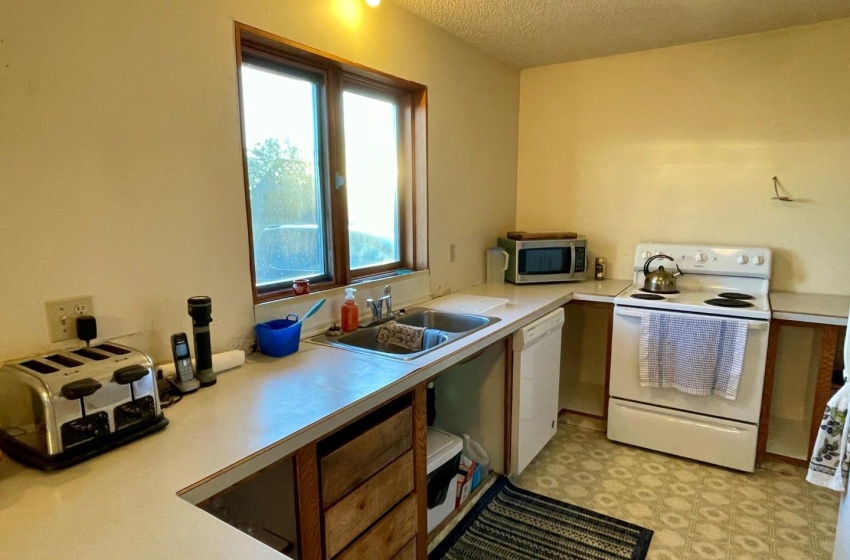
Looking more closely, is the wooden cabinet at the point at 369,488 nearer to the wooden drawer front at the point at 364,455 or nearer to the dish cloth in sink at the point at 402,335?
the wooden drawer front at the point at 364,455

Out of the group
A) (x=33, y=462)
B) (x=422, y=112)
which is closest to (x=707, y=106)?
(x=422, y=112)

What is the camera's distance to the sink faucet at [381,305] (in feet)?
6.99

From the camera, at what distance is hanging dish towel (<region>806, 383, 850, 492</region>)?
4.92 ft

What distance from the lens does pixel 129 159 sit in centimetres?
133

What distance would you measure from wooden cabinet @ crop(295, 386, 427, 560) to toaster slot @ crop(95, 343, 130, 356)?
1.59 feet

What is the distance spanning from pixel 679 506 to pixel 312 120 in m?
2.39

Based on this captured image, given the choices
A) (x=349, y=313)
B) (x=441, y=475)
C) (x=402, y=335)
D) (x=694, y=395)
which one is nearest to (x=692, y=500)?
(x=694, y=395)

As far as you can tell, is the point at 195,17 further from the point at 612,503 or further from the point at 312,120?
the point at 612,503

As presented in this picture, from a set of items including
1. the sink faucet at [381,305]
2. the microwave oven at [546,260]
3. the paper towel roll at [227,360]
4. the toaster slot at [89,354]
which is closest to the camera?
the toaster slot at [89,354]

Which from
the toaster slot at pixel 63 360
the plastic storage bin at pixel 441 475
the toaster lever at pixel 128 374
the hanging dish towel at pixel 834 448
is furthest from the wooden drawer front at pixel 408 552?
the hanging dish towel at pixel 834 448

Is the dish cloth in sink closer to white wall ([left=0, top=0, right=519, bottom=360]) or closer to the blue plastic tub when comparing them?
the blue plastic tub

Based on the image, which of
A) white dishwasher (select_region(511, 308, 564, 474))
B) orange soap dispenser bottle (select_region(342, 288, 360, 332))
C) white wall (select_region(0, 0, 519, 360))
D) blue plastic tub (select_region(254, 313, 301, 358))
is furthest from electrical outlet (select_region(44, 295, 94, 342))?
white dishwasher (select_region(511, 308, 564, 474))

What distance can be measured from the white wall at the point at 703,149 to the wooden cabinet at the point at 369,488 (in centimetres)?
221

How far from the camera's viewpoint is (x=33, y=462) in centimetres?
99
